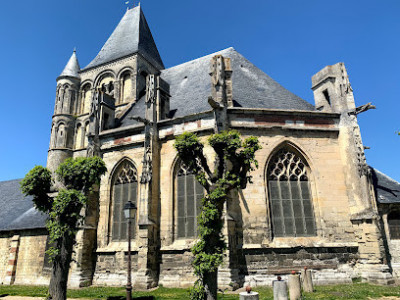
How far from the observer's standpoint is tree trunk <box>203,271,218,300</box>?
7.48 metres

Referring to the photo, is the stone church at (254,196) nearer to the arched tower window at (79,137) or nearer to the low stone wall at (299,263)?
the low stone wall at (299,263)

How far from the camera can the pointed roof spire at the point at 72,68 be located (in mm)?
23777

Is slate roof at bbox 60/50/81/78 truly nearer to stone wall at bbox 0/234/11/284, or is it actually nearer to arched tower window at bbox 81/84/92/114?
arched tower window at bbox 81/84/92/114

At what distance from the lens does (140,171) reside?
13.7m

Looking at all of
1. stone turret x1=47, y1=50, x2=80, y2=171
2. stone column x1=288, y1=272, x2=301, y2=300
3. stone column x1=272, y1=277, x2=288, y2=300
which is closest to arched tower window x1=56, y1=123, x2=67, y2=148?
stone turret x1=47, y1=50, x2=80, y2=171

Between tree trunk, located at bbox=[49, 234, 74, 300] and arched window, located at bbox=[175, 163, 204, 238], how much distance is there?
446 centimetres

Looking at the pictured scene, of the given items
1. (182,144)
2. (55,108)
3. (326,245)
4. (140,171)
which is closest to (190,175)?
(140,171)

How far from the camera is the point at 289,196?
12594mm

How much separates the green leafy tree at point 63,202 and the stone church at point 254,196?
Result: 291cm

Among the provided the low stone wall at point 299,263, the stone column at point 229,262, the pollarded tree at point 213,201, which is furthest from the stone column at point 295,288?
the low stone wall at point 299,263

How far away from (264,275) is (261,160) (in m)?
4.39

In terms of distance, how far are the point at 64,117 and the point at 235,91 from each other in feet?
45.0

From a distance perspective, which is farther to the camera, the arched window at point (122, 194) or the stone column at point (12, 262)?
the stone column at point (12, 262)

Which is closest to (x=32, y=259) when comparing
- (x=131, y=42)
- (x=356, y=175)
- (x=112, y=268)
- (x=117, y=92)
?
(x=112, y=268)
